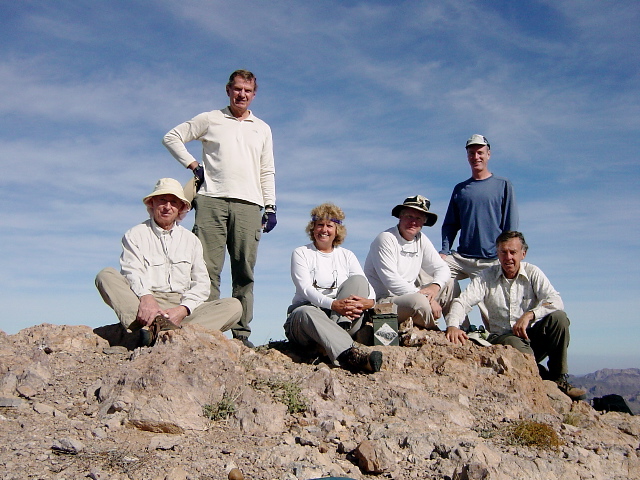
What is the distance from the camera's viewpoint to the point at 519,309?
7727 mm

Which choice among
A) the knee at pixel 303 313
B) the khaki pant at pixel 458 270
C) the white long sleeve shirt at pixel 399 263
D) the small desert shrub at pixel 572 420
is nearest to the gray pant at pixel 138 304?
the knee at pixel 303 313

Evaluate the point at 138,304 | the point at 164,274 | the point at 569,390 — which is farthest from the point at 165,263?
the point at 569,390

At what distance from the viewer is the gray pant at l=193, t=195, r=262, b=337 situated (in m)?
7.66

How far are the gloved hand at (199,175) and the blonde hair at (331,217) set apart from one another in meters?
1.47

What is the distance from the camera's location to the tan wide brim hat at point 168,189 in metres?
6.95

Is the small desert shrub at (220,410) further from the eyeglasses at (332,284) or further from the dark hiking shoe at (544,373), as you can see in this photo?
the dark hiking shoe at (544,373)

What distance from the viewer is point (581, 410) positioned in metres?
7.01

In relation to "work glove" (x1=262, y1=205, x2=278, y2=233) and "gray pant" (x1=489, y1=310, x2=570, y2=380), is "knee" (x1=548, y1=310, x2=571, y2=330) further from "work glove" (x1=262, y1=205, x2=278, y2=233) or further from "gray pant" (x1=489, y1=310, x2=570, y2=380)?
"work glove" (x1=262, y1=205, x2=278, y2=233)

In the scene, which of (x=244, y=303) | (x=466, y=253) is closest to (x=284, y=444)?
(x=244, y=303)

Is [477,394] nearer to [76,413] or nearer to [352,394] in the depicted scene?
[352,394]

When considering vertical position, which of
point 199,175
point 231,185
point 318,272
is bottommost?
point 318,272

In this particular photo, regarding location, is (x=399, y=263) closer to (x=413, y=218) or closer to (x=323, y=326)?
(x=413, y=218)

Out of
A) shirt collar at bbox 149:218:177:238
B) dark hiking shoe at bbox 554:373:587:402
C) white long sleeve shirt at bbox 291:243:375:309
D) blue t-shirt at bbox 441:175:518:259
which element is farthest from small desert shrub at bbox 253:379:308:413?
blue t-shirt at bbox 441:175:518:259

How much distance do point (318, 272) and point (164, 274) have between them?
181 centimetres
